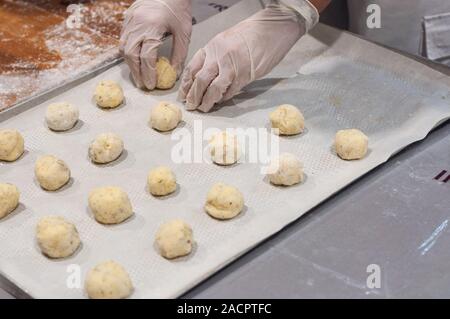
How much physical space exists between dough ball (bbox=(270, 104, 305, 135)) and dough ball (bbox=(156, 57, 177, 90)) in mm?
436

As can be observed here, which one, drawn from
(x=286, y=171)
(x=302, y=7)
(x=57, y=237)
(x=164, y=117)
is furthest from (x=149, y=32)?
(x=57, y=237)

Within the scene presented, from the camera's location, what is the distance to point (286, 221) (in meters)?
1.80

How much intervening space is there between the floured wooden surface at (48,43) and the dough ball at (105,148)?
470 mm

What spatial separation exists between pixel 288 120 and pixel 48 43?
1116 millimetres

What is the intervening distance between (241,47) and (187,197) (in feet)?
1.92

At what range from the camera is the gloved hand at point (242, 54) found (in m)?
2.22

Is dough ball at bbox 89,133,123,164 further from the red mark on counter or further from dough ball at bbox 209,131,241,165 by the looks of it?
the red mark on counter

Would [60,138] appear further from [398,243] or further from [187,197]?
[398,243]

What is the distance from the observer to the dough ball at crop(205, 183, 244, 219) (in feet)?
5.89

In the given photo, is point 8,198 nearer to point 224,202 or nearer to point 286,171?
point 224,202

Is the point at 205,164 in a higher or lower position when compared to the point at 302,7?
lower

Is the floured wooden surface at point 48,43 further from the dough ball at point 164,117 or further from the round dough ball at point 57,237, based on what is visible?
the round dough ball at point 57,237

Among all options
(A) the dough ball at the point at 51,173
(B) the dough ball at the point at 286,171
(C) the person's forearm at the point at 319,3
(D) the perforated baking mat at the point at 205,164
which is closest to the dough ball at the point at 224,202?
(D) the perforated baking mat at the point at 205,164

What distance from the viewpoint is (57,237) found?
167 cm
